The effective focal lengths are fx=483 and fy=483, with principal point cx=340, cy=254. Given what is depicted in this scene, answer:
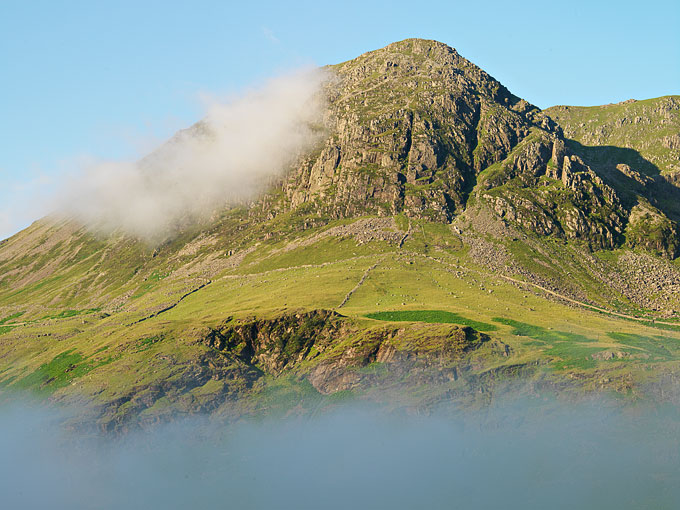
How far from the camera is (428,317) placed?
156250mm

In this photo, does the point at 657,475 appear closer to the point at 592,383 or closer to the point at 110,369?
the point at 592,383

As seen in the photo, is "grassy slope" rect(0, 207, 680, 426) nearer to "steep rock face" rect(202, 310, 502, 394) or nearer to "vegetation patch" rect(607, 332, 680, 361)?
"vegetation patch" rect(607, 332, 680, 361)

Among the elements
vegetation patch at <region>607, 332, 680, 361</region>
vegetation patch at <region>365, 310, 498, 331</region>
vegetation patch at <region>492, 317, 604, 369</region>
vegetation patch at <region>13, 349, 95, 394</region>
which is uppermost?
vegetation patch at <region>13, 349, 95, 394</region>

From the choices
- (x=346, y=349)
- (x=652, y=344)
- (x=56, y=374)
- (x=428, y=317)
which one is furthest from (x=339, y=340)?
(x=652, y=344)

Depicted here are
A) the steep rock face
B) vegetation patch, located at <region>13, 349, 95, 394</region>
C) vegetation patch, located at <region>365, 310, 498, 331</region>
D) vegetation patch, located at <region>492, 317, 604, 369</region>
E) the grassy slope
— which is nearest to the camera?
the steep rock face

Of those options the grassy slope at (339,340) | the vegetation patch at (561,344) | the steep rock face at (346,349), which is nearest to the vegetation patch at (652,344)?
the grassy slope at (339,340)

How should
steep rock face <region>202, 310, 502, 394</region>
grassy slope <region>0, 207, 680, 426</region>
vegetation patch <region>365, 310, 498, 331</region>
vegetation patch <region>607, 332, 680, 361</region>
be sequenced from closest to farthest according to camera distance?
steep rock face <region>202, 310, 502, 394</region>
grassy slope <region>0, 207, 680, 426</region>
vegetation patch <region>607, 332, 680, 361</region>
vegetation patch <region>365, 310, 498, 331</region>

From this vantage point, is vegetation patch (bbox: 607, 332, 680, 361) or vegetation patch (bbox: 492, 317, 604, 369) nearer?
vegetation patch (bbox: 492, 317, 604, 369)

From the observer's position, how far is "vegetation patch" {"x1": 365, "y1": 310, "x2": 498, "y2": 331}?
14900cm

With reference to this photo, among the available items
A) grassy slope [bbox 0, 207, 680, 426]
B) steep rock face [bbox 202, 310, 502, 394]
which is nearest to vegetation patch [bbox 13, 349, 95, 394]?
grassy slope [bbox 0, 207, 680, 426]

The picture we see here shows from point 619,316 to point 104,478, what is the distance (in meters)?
180

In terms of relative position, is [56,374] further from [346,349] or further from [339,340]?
[346,349]

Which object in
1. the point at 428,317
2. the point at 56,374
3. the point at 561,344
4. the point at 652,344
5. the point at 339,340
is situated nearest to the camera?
the point at 339,340

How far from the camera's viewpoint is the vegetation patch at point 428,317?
14900 cm
